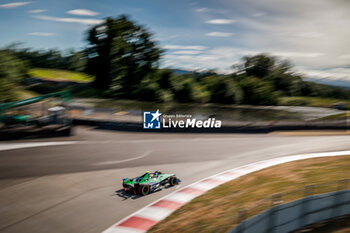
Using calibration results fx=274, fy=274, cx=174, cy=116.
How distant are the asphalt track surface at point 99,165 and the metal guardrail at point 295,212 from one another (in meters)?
4.29

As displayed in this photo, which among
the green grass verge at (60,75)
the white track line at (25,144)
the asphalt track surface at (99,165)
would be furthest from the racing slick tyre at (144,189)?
the green grass verge at (60,75)

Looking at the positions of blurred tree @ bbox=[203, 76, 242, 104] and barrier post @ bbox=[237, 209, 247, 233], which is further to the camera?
blurred tree @ bbox=[203, 76, 242, 104]

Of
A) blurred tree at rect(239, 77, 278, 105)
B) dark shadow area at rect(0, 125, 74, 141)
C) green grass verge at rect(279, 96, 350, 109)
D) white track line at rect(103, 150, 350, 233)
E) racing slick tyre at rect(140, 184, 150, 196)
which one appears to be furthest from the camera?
blurred tree at rect(239, 77, 278, 105)

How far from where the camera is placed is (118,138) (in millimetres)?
19547

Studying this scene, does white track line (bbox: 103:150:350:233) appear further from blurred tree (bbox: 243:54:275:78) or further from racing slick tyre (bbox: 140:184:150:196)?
blurred tree (bbox: 243:54:275:78)

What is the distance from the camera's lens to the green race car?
33.7 ft

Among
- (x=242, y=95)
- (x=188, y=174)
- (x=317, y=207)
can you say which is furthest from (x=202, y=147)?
(x=242, y=95)

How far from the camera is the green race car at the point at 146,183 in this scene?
1027 centimetres

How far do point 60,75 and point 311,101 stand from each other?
4842cm

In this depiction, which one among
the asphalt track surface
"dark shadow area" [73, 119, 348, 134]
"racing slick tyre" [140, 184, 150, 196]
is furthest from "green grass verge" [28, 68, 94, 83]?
"racing slick tyre" [140, 184, 150, 196]

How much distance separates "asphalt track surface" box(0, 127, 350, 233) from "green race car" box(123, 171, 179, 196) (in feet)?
0.94

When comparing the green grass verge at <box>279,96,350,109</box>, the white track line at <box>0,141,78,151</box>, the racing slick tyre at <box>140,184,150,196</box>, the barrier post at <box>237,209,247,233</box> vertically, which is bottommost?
the racing slick tyre at <box>140,184,150,196</box>

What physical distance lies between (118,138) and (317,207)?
14081mm

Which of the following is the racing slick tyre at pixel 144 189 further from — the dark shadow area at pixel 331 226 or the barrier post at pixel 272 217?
the dark shadow area at pixel 331 226
